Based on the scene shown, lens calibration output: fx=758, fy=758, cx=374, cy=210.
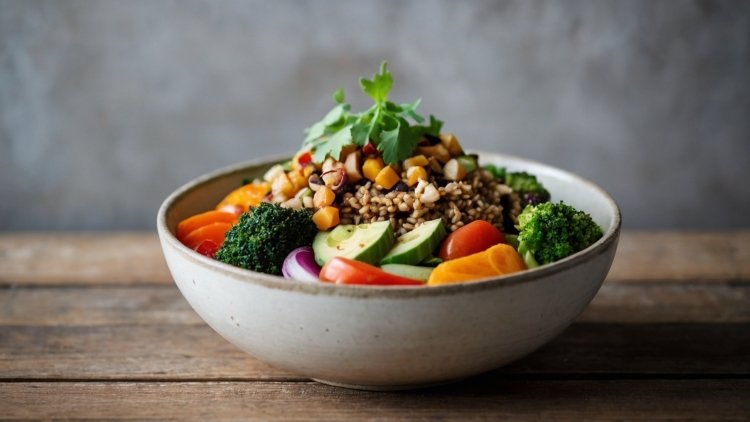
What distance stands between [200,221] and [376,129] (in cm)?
79

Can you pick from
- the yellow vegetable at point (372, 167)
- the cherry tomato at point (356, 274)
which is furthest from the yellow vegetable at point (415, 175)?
the cherry tomato at point (356, 274)

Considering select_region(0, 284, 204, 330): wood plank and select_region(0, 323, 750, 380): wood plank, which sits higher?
select_region(0, 323, 750, 380): wood plank

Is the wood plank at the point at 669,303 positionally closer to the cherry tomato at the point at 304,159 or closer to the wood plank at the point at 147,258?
the wood plank at the point at 147,258

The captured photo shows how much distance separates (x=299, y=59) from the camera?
5203mm

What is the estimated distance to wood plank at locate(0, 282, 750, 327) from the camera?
3250 mm

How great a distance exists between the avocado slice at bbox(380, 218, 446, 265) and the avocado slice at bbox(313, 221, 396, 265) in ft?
0.12

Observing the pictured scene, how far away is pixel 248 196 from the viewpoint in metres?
3.15

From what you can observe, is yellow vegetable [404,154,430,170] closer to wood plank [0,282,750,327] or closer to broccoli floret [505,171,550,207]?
broccoli floret [505,171,550,207]

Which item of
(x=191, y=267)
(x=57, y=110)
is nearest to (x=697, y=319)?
(x=191, y=267)

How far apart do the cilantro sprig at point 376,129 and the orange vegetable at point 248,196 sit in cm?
26

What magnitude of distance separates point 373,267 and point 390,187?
0.49 meters

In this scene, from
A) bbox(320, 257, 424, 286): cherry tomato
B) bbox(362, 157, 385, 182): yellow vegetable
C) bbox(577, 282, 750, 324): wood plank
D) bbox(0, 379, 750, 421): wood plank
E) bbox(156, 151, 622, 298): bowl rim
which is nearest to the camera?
bbox(156, 151, 622, 298): bowl rim

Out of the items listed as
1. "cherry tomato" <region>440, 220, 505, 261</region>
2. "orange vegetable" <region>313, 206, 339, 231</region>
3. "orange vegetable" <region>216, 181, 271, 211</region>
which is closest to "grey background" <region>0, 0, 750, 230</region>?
"orange vegetable" <region>216, 181, 271, 211</region>

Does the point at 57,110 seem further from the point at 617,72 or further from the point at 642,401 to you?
the point at 642,401
